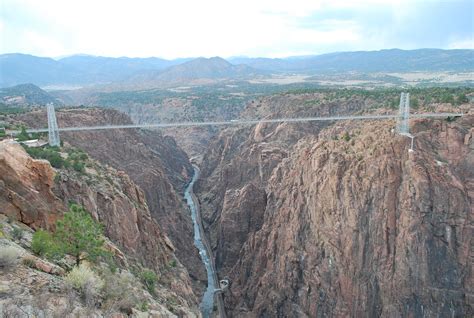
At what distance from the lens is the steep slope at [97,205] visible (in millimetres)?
17484

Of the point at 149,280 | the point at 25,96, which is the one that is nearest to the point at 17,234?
the point at 149,280

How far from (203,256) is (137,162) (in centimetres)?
1607

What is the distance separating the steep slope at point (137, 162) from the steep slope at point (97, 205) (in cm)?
1405

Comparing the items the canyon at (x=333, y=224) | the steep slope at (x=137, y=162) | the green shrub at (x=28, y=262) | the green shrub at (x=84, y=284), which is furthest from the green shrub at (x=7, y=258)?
the steep slope at (x=137, y=162)

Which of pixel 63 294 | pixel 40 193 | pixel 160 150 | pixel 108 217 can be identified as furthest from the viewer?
pixel 160 150

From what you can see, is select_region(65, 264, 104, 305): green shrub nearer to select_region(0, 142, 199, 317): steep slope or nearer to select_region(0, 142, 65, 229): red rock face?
select_region(0, 142, 199, 317): steep slope

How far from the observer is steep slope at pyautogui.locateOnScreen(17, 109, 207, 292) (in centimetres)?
4841

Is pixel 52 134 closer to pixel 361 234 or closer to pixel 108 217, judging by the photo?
pixel 108 217

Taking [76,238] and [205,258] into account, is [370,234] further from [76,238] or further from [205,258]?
[76,238]

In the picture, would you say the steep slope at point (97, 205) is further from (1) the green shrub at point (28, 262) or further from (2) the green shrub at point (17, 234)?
(2) the green shrub at point (17, 234)

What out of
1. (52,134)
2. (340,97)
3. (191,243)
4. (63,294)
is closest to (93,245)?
(63,294)

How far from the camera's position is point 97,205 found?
2670 centimetres

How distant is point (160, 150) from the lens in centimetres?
8006

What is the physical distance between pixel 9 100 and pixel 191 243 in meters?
87.2
